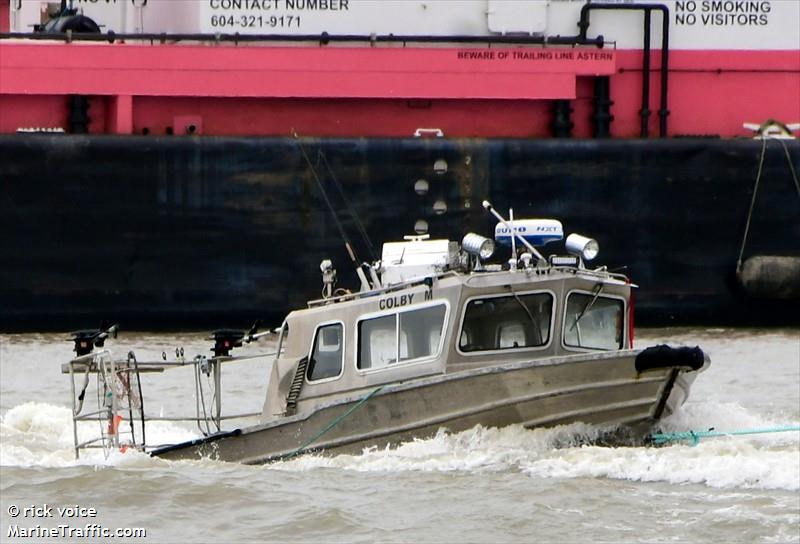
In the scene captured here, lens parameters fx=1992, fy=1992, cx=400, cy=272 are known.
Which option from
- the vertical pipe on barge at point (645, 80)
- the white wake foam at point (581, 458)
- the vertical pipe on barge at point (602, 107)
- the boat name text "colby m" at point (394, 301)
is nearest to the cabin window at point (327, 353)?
the boat name text "colby m" at point (394, 301)

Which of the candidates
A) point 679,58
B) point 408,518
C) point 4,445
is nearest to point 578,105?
point 679,58

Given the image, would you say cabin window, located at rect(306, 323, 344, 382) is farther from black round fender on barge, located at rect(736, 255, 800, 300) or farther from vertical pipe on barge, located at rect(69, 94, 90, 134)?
black round fender on barge, located at rect(736, 255, 800, 300)

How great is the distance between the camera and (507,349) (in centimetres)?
1792

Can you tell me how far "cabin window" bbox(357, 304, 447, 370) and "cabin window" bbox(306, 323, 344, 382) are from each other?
33 cm

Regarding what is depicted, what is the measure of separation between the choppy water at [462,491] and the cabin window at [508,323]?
2.81 ft

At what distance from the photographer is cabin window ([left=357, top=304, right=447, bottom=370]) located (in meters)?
17.9

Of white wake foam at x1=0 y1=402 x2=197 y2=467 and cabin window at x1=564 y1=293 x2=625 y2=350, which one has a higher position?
cabin window at x1=564 y1=293 x2=625 y2=350

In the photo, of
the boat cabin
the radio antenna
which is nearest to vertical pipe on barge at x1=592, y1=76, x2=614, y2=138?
the radio antenna

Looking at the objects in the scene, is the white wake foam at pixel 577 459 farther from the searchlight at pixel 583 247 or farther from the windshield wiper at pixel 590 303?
the searchlight at pixel 583 247

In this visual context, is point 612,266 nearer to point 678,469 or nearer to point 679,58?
point 679,58

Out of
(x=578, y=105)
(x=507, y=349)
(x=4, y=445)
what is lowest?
(x=4, y=445)

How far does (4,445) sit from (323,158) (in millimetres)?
9164

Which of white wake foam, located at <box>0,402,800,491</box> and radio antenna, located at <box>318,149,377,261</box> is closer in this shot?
white wake foam, located at <box>0,402,800,491</box>
